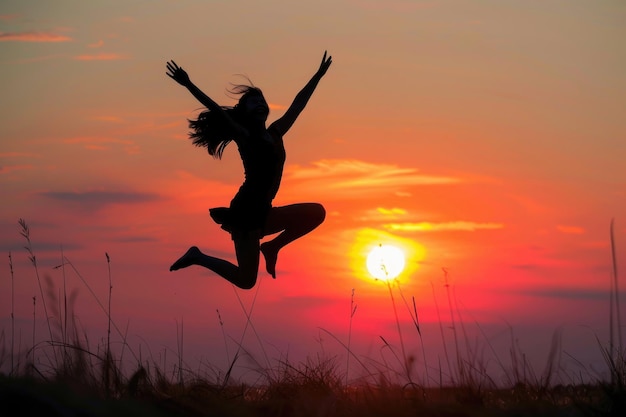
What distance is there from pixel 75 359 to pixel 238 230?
2941 mm

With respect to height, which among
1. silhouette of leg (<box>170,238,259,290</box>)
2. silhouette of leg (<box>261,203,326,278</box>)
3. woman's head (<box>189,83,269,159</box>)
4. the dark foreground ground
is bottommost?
the dark foreground ground

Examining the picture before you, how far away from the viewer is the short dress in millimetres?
8398

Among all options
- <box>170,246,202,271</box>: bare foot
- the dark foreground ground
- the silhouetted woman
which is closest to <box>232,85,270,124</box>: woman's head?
the silhouetted woman

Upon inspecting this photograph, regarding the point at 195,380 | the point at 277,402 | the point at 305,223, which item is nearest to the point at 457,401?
the point at 277,402

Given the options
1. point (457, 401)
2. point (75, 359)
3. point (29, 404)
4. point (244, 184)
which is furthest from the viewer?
point (244, 184)

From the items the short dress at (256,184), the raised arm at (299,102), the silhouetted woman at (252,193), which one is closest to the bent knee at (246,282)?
the silhouetted woman at (252,193)

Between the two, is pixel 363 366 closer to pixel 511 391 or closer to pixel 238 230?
pixel 511 391

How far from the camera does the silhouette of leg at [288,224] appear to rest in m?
8.80

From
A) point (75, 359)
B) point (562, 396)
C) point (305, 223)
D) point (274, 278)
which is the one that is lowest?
point (562, 396)

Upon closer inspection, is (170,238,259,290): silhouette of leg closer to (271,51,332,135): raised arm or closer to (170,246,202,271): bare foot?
(170,246,202,271): bare foot

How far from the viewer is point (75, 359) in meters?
6.04

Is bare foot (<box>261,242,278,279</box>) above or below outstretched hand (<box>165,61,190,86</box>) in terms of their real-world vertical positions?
below

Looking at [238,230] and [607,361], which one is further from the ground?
[238,230]

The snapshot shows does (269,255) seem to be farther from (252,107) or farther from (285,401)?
(285,401)
